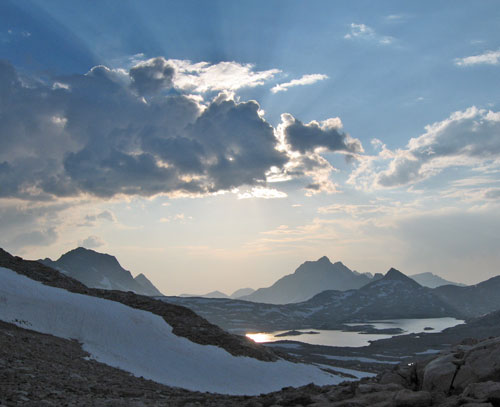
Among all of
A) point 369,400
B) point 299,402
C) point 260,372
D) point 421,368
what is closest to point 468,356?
point 421,368

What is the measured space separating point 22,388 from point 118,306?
95.1 ft

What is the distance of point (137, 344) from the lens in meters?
39.4

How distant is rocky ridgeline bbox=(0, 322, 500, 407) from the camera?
15.5 meters

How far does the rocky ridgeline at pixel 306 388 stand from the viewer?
610 inches

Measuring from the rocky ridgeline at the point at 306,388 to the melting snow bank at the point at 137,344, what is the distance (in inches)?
324

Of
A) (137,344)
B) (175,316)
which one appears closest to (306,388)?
(137,344)

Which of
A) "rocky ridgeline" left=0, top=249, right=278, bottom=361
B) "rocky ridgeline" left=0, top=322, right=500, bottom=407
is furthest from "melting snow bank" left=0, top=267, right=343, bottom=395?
"rocky ridgeline" left=0, top=322, right=500, bottom=407

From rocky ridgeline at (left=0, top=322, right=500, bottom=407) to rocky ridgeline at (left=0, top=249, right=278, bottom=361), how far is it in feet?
61.6

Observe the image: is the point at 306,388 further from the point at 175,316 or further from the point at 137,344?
the point at 175,316

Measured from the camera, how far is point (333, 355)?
446ft

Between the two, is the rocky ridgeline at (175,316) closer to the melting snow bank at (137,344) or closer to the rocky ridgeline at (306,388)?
the melting snow bank at (137,344)

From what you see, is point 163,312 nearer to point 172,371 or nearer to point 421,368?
point 172,371

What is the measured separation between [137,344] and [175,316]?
38.8ft

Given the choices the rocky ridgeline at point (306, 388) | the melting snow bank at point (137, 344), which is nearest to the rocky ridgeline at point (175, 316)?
the melting snow bank at point (137, 344)
